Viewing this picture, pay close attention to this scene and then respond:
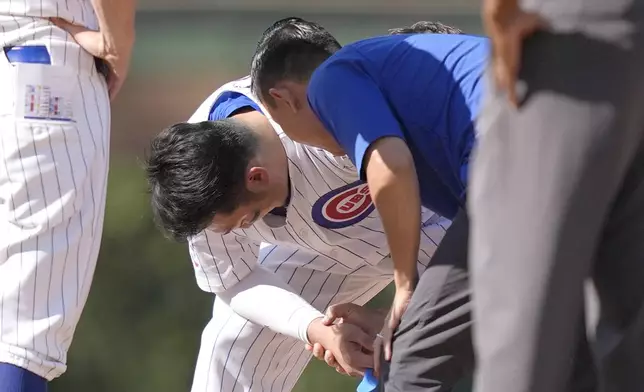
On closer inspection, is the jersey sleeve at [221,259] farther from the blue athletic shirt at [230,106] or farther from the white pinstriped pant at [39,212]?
the white pinstriped pant at [39,212]

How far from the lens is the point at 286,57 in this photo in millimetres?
2178

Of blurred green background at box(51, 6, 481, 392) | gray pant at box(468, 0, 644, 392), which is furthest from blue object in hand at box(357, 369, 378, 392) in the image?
blurred green background at box(51, 6, 481, 392)

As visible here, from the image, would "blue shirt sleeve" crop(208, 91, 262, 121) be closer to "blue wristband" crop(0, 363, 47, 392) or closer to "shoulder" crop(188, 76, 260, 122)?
"shoulder" crop(188, 76, 260, 122)

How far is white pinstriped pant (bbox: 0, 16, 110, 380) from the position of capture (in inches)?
80.2

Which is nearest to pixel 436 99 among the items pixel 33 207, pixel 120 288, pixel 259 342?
pixel 33 207

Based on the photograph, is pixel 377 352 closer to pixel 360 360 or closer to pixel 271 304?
pixel 360 360

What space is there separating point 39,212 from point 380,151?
2.20 feet

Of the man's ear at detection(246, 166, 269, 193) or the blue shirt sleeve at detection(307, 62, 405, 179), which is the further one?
the man's ear at detection(246, 166, 269, 193)

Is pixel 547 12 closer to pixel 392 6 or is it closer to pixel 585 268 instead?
pixel 585 268

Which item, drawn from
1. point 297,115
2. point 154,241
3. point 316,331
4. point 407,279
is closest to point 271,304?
point 316,331

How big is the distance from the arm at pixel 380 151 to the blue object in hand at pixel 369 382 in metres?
0.36

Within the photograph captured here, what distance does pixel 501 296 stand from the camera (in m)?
1.37

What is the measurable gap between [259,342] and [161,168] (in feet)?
2.05

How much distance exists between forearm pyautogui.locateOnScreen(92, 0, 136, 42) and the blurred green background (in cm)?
131
